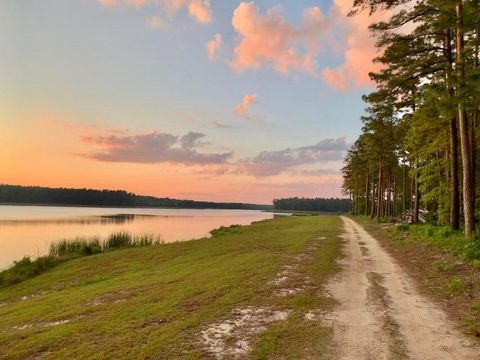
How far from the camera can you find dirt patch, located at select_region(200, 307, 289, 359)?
21.3 feet

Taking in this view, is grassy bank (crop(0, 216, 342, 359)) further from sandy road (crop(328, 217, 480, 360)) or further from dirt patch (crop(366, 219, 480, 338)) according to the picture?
dirt patch (crop(366, 219, 480, 338))

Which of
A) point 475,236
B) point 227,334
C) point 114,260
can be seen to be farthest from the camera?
point 114,260

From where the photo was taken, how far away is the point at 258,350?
6445mm

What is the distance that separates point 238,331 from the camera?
7410 mm

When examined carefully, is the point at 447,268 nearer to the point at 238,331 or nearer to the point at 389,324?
the point at 389,324

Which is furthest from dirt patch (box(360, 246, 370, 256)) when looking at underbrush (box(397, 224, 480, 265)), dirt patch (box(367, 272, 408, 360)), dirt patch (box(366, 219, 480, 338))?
dirt patch (box(367, 272, 408, 360))

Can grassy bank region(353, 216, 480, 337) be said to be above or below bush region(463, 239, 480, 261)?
below

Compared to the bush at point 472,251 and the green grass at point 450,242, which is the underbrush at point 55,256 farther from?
the bush at point 472,251

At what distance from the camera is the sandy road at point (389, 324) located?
20.9 feet

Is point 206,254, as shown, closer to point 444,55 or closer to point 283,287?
point 283,287

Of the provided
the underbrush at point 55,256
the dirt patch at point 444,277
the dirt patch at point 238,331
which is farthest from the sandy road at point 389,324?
the underbrush at point 55,256

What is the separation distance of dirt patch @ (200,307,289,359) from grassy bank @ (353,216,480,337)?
12.9 ft

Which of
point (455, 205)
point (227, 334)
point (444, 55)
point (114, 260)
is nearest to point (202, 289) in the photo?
point (227, 334)

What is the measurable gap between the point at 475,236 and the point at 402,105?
1545 cm
